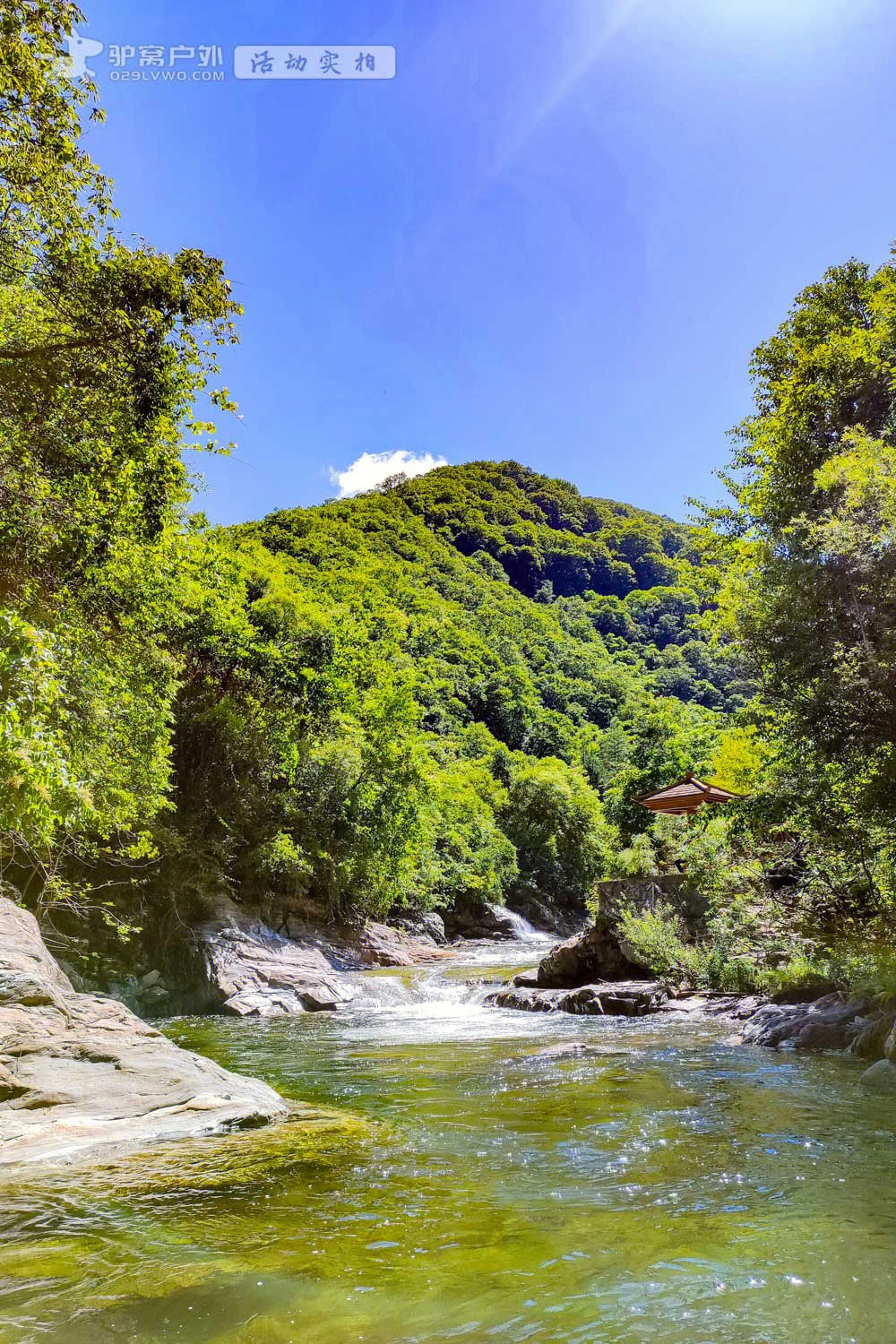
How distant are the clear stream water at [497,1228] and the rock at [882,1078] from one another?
292mm

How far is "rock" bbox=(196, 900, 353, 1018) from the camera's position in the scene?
15.8 meters

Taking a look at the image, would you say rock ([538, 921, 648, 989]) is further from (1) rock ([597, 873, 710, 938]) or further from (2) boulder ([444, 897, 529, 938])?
(2) boulder ([444, 897, 529, 938])

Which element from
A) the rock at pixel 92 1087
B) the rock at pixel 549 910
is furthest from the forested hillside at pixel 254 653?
the rock at pixel 549 910

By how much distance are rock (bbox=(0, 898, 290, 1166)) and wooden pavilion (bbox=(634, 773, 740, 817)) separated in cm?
1448

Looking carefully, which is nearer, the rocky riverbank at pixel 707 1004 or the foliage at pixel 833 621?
the rocky riverbank at pixel 707 1004

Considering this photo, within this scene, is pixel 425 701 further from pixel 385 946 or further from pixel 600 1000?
pixel 600 1000

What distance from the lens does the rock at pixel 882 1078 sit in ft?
22.3

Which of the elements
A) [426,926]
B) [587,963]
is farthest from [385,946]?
[587,963]

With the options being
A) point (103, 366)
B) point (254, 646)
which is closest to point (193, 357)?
point (103, 366)

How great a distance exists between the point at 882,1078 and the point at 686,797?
12.2m

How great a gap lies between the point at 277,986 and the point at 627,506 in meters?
123

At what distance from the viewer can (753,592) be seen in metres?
11.3

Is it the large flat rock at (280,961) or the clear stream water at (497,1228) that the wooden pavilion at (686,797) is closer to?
the large flat rock at (280,961)

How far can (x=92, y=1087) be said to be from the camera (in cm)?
601
